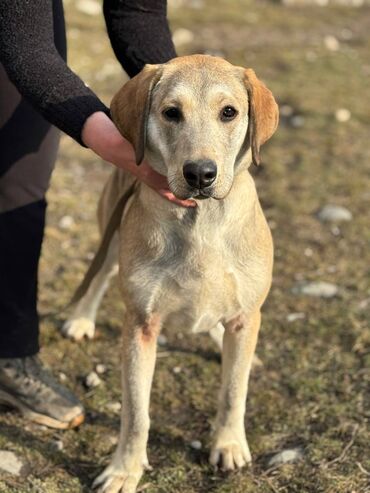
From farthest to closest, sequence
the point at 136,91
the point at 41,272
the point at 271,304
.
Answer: the point at 41,272, the point at 271,304, the point at 136,91

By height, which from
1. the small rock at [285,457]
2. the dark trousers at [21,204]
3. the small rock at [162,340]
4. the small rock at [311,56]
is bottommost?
the small rock at [311,56]

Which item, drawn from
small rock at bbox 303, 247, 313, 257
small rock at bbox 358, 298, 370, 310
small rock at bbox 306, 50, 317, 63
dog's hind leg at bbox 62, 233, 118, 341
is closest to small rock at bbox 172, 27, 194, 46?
small rock at bbox 306, 50, 317, 63

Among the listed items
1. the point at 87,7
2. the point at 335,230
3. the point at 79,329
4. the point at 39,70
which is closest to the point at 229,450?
the point at 79,329

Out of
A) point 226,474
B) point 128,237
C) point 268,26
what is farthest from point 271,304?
point 268,26

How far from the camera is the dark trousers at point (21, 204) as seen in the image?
3533 mm

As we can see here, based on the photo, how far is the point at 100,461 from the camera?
3.65 m

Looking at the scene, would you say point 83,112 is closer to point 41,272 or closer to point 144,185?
point 144,185

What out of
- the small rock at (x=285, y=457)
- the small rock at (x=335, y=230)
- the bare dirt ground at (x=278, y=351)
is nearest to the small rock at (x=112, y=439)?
the bare dirt ground at (x=278, y=351)

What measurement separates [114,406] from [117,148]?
1545 mm

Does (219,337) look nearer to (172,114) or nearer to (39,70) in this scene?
(172,114)

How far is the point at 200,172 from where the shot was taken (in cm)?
271

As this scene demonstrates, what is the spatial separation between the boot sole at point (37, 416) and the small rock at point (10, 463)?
27 centimetres

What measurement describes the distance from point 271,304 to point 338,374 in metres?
0.75

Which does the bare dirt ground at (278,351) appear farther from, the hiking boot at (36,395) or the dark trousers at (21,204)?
the dark trousers at (21,204)
